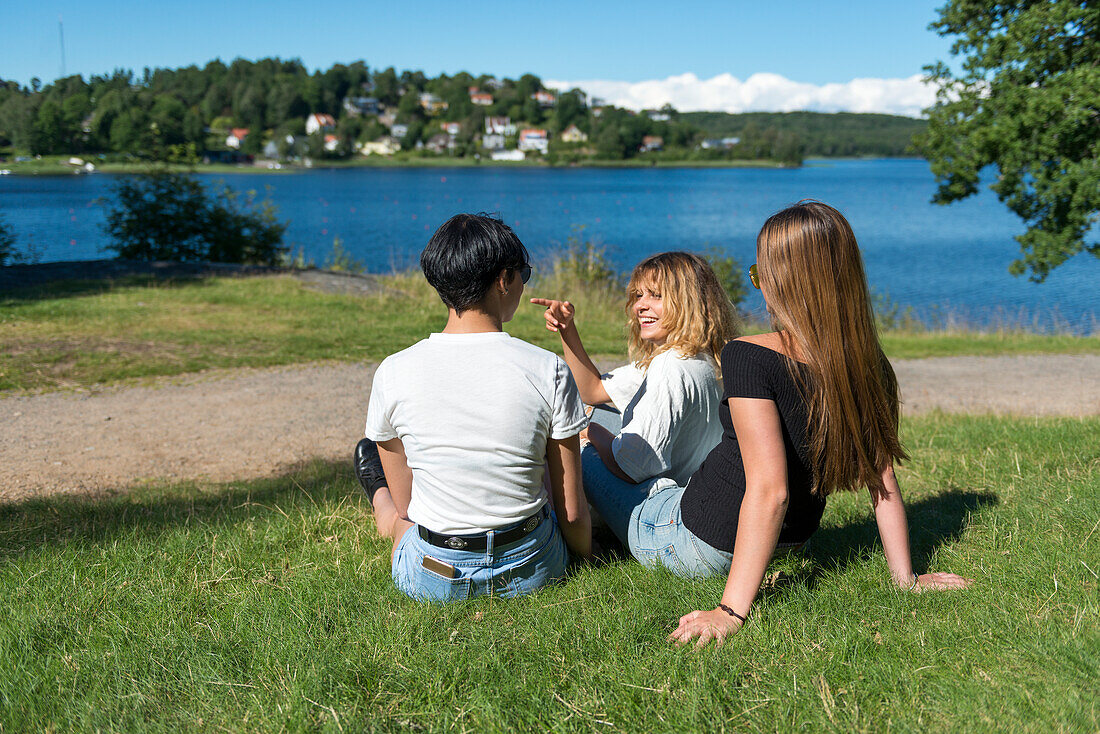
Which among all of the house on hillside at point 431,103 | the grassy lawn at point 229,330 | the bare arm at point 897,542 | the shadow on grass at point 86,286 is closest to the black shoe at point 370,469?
the bare arm at point 897,542

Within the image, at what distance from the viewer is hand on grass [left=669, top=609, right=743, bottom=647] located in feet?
8.43

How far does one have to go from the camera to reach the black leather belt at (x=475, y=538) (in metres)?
2.84

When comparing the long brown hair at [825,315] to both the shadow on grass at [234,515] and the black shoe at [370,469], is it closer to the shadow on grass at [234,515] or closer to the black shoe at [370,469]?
the shadow on grass at [234,515]

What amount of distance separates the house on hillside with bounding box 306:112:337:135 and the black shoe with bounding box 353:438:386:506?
133 meters

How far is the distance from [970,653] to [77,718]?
251 centimetres

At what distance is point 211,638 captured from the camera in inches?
107

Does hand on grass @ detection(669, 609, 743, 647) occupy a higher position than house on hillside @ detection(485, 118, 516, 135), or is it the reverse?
house on hillside @ detection(485, 118, 516, 135)

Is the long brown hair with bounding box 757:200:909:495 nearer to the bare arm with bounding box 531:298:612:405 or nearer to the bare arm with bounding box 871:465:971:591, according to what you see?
the bare arm with bounding box 871:465:971:591

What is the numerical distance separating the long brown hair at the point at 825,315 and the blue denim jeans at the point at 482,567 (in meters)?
1.00

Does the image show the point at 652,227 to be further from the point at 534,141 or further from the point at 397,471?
the point at 534,141

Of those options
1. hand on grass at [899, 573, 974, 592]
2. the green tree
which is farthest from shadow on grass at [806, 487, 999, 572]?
the green tree

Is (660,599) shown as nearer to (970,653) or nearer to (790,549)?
(790,549)

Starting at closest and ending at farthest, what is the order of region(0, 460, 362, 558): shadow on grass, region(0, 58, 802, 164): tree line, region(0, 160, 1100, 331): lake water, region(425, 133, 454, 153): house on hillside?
region(0, 460, 362, 558): shadow on grass
region(0, 160, 1100, 331): lake water
region(0, 58, 802, 164): tree line
region(425, 133, 454, 153): house on hillside

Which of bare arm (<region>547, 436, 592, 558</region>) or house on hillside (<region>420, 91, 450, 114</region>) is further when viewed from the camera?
house on hillside (<region>420, 91, 450, 114</region>)
